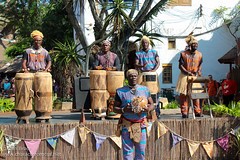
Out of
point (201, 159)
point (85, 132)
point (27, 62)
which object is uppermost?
point (27, 62)

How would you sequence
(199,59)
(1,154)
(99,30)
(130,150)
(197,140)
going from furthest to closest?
(99,30)
(199,59)
(197,140)
(1,154)
(130,150)

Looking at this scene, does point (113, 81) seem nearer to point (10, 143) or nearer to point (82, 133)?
point (82, 133)

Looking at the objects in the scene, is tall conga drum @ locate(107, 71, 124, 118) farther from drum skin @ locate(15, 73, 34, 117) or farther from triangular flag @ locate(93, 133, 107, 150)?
drum skin @ locate(15, 73, 34, 117)

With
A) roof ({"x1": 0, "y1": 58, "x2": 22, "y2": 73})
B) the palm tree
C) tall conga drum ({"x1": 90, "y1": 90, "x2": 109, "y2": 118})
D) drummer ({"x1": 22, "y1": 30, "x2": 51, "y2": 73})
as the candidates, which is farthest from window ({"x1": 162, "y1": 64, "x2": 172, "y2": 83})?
drummer ({"x1": 22, "y1": 30, "x2": 51, "y2": 73})

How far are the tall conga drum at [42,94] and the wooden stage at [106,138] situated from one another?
10.2 inches

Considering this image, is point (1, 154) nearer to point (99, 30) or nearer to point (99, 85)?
point (99, 85)

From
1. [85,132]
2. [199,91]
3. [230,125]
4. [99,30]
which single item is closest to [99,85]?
[85,132]

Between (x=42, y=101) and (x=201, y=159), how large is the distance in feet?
10.2

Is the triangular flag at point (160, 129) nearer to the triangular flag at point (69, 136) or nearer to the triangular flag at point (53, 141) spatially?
the triangular flag at point (69, 136)

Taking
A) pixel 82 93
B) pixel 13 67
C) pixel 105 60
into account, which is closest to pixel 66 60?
pixel 82 93

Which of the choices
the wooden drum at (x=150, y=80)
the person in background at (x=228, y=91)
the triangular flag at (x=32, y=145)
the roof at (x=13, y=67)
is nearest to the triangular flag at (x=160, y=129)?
the wooden drum at (x=150, y=80)

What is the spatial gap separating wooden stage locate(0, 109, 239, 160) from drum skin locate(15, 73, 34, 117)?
326 mm

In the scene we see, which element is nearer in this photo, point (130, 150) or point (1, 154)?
point (130, 150)

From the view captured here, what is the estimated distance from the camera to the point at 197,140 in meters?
8.30
